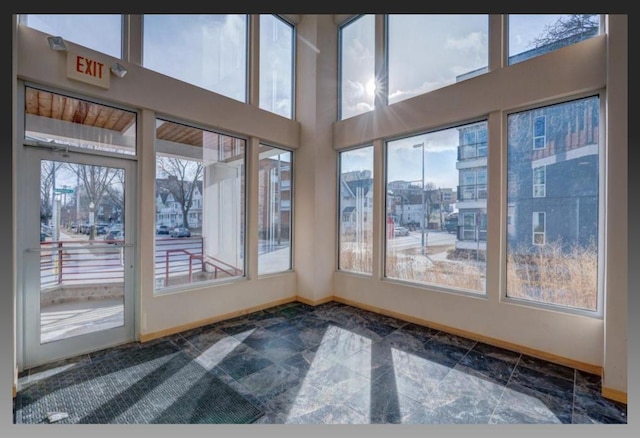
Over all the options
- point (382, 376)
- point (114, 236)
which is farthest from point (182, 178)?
point (382, 376)

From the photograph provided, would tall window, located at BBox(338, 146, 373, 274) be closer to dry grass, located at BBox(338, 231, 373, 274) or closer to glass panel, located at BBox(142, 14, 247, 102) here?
dry grass, located at BBox(338, 231, 373, 274)

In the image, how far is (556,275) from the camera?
3.01 m

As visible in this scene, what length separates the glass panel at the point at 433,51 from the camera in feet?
11.7

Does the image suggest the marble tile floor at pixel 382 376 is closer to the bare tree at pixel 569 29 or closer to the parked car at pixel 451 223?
the parked car at pixel 451 223

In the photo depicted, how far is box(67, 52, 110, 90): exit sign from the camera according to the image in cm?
279

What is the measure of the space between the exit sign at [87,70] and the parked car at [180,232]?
5.53 ft

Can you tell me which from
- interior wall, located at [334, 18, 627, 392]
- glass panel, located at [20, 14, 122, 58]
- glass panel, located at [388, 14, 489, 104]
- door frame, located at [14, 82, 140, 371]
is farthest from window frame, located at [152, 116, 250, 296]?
glass panel, located at [388, 14, 489, 104]

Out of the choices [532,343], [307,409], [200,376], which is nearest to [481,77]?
[532,343]

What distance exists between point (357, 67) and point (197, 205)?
3.39 meters

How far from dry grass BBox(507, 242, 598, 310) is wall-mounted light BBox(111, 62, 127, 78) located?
4651 mm

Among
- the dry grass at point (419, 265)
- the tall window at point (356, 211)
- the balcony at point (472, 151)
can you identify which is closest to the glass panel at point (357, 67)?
the tall window at point (356, 211)

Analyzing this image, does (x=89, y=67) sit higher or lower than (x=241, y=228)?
higher

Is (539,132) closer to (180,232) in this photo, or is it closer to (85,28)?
(180,232)

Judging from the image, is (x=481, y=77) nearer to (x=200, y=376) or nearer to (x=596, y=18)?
(x=596, y=18)
